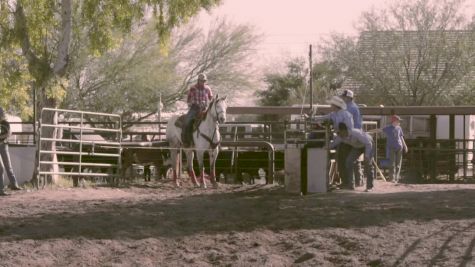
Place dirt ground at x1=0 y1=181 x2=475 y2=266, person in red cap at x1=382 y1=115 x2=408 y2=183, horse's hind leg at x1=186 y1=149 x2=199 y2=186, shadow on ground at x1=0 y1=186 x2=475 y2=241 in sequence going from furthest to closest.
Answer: person in red cap at x1=382 y1=115 x2=408 y2=183 → horse's hind leg at x1=186 y1=149 x2=199 y2=186 → shadow on ground at x1=0 y1=186 x2=475 y2=241 → dirt ground at x1=0 y1=181 x2=475 y2=266

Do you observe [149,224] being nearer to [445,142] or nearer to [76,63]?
[445,142]

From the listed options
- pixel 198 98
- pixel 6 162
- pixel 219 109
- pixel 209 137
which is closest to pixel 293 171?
pixel 219 109

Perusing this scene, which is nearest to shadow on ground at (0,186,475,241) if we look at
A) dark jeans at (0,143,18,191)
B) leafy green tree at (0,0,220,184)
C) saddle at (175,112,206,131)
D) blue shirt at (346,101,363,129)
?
blue shirt at (346,101,363,129)

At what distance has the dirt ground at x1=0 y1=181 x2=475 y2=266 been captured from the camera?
1220 cm

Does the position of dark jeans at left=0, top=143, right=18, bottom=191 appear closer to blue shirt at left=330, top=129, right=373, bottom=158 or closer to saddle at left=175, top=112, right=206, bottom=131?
saddle at left=175, top=112, right=206, bottom=131

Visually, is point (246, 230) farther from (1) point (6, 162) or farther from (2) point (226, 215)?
Result: (1) point (6, 162)

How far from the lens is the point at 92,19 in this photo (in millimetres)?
21688

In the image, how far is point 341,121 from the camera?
17312mm

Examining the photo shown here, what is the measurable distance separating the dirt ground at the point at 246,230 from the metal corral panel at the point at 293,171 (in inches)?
35.8

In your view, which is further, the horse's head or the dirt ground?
the horse's head

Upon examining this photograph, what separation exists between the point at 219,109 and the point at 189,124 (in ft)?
3.02

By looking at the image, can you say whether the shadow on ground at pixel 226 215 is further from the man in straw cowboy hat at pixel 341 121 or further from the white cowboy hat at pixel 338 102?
the white cowboy hat at pixel 338 102

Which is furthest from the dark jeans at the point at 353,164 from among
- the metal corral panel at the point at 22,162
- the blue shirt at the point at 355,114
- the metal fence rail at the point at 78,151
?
the metal corral panel at the point at 22,162

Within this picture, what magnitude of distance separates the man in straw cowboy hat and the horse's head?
3.06 m
